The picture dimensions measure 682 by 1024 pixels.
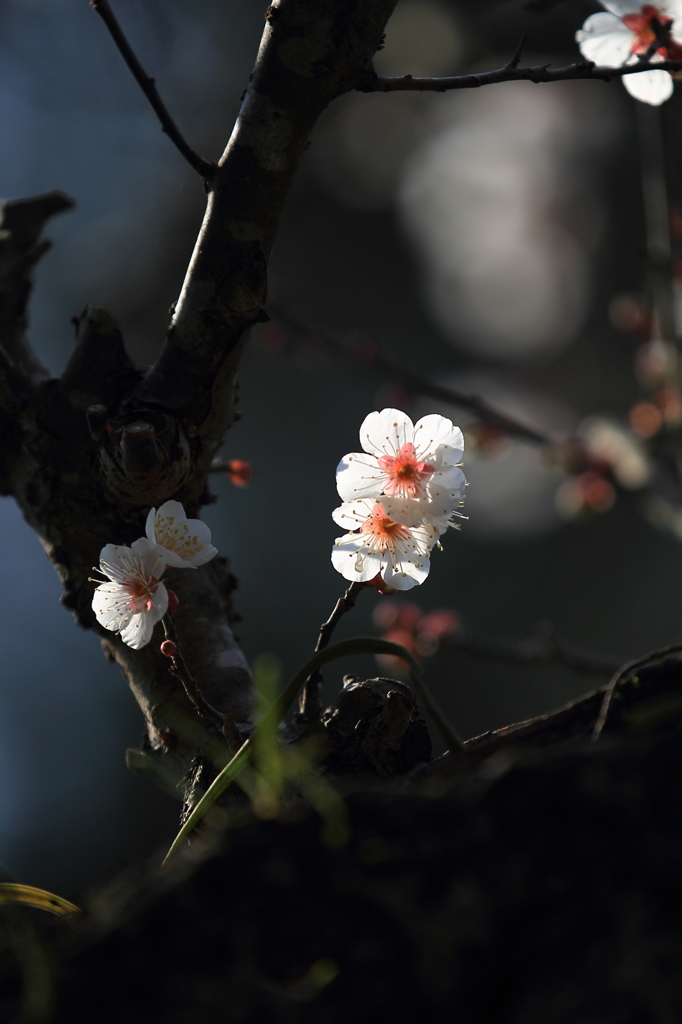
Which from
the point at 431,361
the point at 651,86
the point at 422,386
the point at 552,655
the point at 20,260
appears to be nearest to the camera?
the point at 651,86

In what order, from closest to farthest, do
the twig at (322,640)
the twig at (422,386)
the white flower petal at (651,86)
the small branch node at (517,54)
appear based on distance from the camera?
the twig at (322,640) → the small branch node at (517,54) → the white flower petal at (651,86) → the twig at (422,386)

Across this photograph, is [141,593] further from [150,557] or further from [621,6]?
[621,6]

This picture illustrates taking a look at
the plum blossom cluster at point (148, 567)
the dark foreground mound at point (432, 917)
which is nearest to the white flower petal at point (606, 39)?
the plum blossom cluster at point (148, 567)

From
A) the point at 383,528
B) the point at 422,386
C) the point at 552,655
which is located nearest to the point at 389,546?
the point at 383,528

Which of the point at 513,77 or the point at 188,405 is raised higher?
the point at 513,77

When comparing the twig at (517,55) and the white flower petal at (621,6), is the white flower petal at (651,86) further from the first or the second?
the twig at (517,55)

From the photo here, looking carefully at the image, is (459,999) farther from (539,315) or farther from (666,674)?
(539,315)
